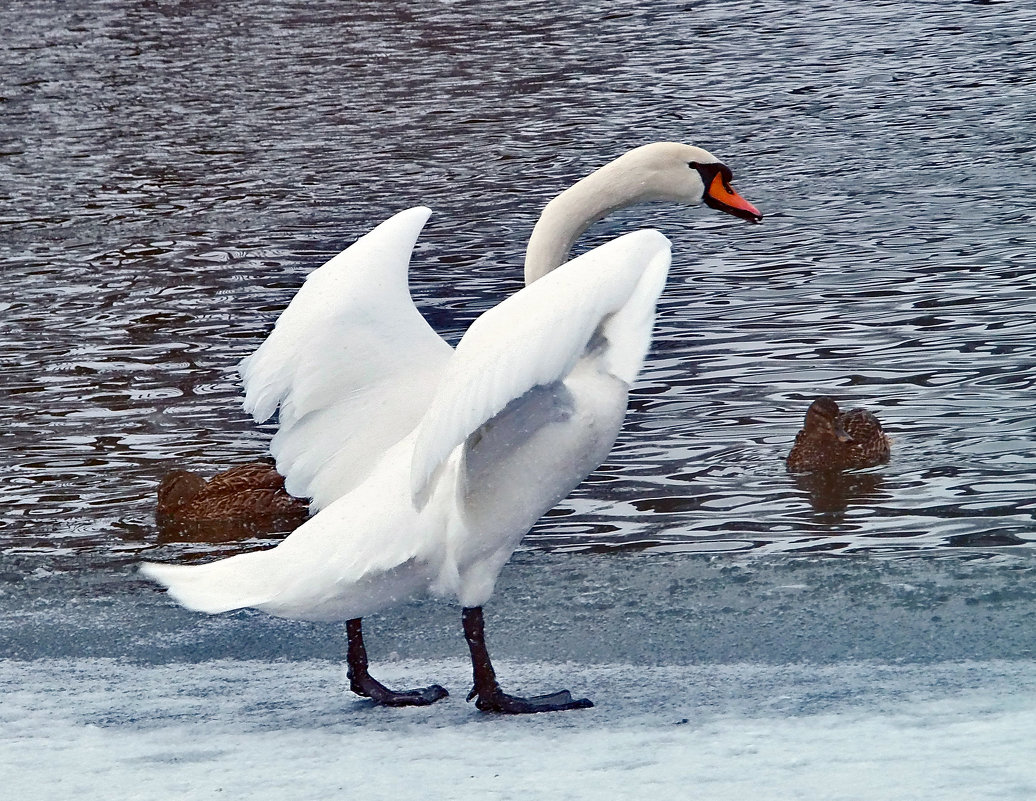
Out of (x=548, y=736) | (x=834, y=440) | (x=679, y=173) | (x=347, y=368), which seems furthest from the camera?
(x=834, y=440)

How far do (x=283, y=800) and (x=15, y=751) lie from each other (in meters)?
0.87

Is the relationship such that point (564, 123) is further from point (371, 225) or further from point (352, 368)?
point (352, 368)

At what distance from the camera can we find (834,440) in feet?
24.9

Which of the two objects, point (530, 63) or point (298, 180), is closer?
point (298, 180)

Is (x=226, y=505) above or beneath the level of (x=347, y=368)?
Answer: beneath

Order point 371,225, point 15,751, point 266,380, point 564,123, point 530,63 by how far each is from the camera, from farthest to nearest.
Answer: point 530,63 < point 564,123 < point 371,225 < point 266,380 < point 15,751

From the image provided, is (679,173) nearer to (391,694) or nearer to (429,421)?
(429,421)

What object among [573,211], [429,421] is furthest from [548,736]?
[573,211]

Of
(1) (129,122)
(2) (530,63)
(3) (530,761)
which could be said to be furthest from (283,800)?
(2) (530,63)

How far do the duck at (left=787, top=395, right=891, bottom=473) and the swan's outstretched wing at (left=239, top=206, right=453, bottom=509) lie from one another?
2728mm

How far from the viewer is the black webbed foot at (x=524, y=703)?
4.79m

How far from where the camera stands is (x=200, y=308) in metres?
11.4

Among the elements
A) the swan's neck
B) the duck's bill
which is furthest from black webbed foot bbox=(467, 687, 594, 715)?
the duck's bill

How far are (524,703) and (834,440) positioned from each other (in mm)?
3135
